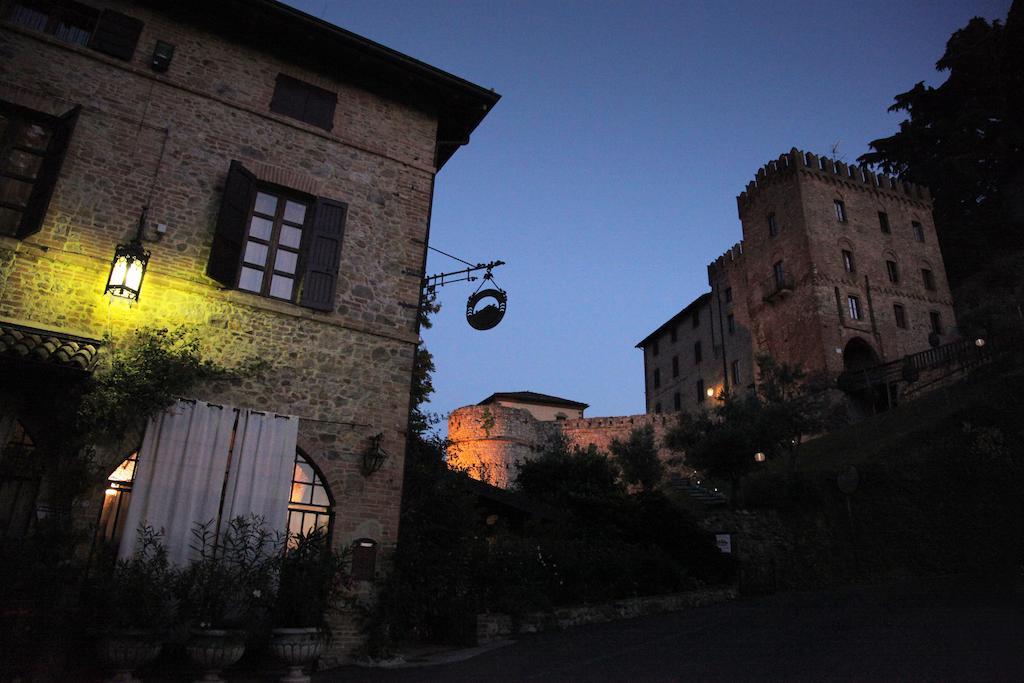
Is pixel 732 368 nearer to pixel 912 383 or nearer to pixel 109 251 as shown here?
pixel 912 383

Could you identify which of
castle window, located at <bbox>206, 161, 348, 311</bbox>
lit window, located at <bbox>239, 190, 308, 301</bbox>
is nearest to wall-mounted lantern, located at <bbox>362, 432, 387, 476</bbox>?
castle window, located at <bbox>206, 161, 348, 311</bbox>

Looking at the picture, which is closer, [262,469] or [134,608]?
[134,608]

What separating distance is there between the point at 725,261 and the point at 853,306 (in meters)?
9.14

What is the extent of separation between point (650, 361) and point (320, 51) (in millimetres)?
38457

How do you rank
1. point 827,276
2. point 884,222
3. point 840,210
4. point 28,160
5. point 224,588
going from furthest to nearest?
point 884,222 < point 840,210 < point 827,276 < point 28,160 < point 224,588

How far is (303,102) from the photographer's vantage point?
10242 mm

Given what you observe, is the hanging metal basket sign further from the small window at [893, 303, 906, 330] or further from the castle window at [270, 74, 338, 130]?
the small window at [893, 303, 906, 330]

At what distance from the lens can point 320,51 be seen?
1037cm

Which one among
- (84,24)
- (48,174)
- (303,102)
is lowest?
(48,174)

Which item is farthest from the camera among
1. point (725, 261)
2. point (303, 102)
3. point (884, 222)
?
point (725, 261)

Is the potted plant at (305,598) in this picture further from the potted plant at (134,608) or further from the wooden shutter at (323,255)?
the wooden shutter at (323,255)

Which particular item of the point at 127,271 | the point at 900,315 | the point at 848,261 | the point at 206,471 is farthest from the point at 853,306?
the point at 127,271

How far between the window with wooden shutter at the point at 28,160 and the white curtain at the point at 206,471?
305cm

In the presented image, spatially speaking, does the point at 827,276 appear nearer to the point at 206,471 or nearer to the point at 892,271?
the point at 892,271
